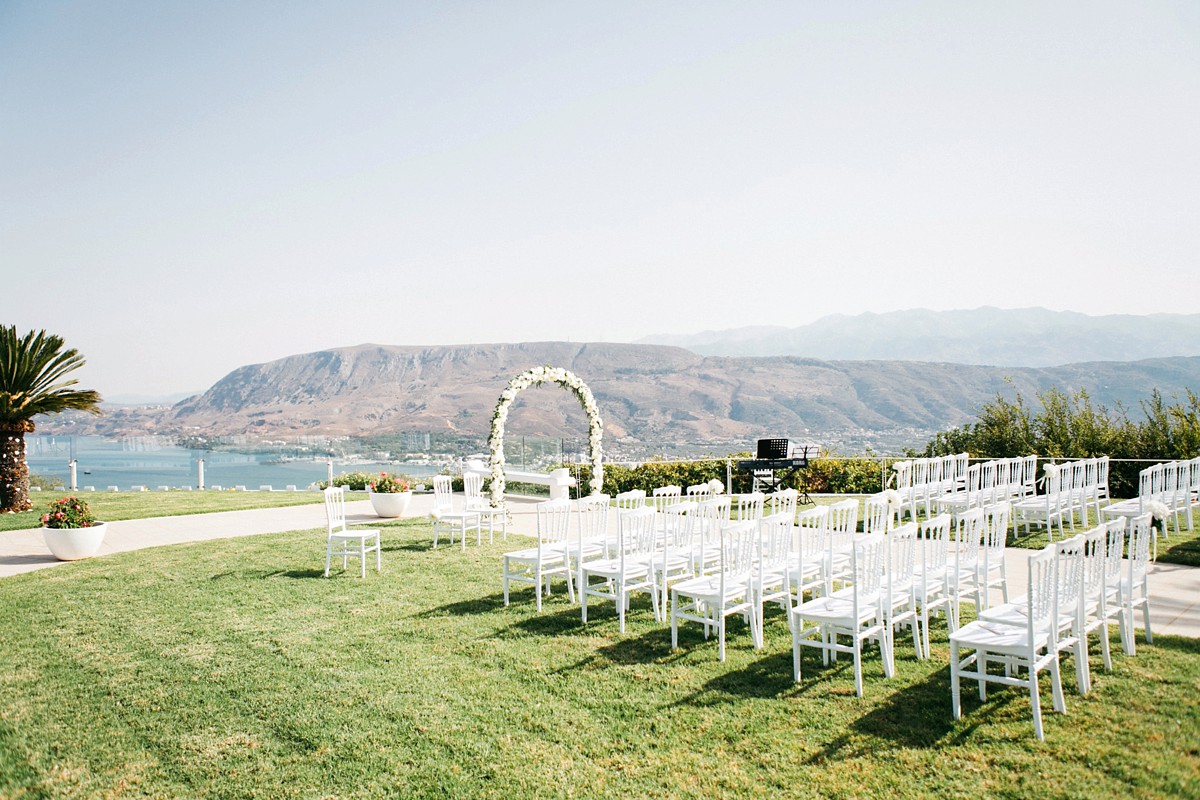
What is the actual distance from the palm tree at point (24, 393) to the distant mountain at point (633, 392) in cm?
3338

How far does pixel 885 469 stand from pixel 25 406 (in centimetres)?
1799

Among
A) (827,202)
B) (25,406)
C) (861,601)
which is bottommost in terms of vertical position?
(861,601)

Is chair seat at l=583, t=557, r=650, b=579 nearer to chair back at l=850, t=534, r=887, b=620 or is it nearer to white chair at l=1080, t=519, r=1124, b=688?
chair back at l=850, t=534, r=887, b=620

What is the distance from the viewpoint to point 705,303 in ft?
250

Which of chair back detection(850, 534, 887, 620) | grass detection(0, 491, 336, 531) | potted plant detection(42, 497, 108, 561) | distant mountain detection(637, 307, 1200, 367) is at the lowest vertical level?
grass detection(0, 491, 336, 531)

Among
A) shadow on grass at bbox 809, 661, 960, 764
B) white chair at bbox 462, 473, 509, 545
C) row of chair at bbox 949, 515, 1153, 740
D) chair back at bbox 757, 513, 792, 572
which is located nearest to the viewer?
shadow on grass at bbox 809, 661, 960, 764

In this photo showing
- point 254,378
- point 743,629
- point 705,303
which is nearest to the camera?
point 743,629

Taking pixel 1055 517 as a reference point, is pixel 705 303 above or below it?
above

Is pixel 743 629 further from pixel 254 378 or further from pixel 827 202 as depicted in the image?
pixel 254 378

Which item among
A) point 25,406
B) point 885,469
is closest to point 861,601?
point 885,469

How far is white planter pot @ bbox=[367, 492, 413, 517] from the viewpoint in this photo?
569 inches

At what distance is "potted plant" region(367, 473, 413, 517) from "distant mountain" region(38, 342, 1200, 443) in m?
34.0

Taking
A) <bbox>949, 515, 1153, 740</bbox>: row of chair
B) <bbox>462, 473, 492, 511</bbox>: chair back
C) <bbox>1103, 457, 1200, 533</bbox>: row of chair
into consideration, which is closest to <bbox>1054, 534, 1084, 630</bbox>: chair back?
<bbox>949, 515, 1153, 740</bbox>: row of chair

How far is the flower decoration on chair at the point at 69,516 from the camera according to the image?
1032cm
